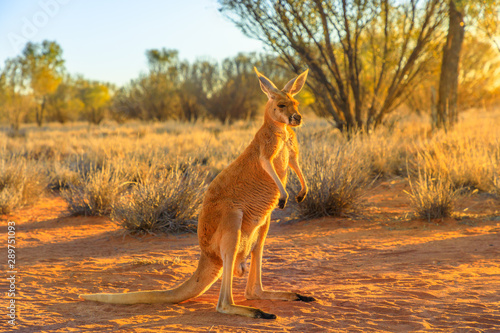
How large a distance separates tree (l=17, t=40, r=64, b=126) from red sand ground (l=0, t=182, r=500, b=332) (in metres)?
23.8

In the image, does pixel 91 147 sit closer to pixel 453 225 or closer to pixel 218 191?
pixel 453 225

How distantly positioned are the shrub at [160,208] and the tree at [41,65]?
A: 25253 millimetres

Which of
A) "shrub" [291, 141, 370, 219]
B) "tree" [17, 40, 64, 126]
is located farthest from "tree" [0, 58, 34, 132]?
"shrub" [291, 141, 370, 219]

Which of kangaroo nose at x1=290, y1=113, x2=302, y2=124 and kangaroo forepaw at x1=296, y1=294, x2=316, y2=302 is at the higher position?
kangaroo nose at x1=290, y1=113, x2=302, y2=124

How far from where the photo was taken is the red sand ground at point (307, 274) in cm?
376

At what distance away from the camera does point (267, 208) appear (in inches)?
155

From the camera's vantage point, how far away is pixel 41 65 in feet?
100

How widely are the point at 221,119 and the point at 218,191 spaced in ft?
92.9

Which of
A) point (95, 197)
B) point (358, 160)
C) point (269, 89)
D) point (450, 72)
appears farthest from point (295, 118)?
point (450, 72)

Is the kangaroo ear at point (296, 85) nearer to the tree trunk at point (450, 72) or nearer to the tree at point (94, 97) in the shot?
the tree trunk at point (450, 72)

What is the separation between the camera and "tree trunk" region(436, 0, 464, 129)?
1354cm

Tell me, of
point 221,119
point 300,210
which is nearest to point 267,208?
point 300,210

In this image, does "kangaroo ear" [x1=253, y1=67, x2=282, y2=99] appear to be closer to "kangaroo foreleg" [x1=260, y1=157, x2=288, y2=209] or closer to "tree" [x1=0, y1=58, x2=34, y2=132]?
"kangaroo foreleg" [x1=260, y1=157, x2=288, y2=209]

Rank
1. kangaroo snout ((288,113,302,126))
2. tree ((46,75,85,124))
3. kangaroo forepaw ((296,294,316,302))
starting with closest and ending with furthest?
kangaroo snout ((288,113,302,126)) → kangaroo forepaw ((296,294,316,302)) → tree ((46,75,85,124))
